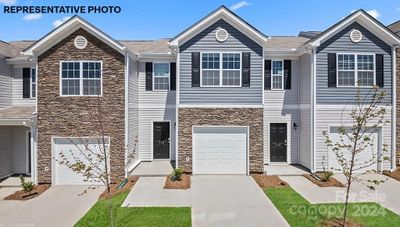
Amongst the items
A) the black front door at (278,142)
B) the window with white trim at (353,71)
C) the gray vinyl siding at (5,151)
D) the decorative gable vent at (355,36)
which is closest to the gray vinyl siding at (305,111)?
the black front door at (278,142)

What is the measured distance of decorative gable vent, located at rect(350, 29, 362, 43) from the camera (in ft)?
49.2

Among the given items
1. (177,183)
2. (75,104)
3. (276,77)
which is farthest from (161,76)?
(177,183)

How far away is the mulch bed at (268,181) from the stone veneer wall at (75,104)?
21.1 feet

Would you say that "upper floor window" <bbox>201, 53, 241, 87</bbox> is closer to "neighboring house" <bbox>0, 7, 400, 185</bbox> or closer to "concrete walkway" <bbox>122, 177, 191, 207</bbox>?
"neighboring house" <bbox>0, 7, 400, 185</bbox>

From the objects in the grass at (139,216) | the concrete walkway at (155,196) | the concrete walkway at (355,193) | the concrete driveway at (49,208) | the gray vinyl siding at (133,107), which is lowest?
the concrete driveway at (49,208)

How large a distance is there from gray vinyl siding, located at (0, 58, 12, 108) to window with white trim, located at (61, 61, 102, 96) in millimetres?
3913

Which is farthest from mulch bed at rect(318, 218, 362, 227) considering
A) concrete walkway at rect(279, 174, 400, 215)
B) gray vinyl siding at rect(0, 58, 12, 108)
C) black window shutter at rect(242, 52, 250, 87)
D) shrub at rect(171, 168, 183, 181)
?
gray vinyl siding at rect(0, 58, 12, 108)

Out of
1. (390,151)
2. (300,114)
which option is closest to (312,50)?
(300,114)

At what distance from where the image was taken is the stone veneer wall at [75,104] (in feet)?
46.2

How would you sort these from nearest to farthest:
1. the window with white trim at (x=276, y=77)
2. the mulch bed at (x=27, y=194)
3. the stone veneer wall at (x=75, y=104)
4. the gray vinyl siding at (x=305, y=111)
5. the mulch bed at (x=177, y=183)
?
the mulch bed at (x=27, y=194)
the mulch bed at (x=177, y=183)
the stone veneer wall at (x=75, y=104)
the gray vinyl siding at (x=305, y=111)
the window with white trim at (x=276, y=77)

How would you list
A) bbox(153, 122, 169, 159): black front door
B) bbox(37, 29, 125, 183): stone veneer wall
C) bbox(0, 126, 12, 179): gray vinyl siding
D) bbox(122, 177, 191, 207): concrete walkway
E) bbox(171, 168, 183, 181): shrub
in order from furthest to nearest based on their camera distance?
bbox(153, 122, 169, 159): black front door < bbox(0, 126, 12, 179): gray vinyl siding < bbox(37, 29, 125, 183): stone veneer wall < bbox(171, 168, 183, 181): shrub < bbox(122, 177, 191, 207): concrete walkway

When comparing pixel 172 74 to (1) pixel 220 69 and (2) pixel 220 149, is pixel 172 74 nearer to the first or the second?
(1) pixel 220 69

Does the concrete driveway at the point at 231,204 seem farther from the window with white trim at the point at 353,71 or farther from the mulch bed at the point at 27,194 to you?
the window with white trim at the point at 353,71

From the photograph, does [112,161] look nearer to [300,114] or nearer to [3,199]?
[3,199]
